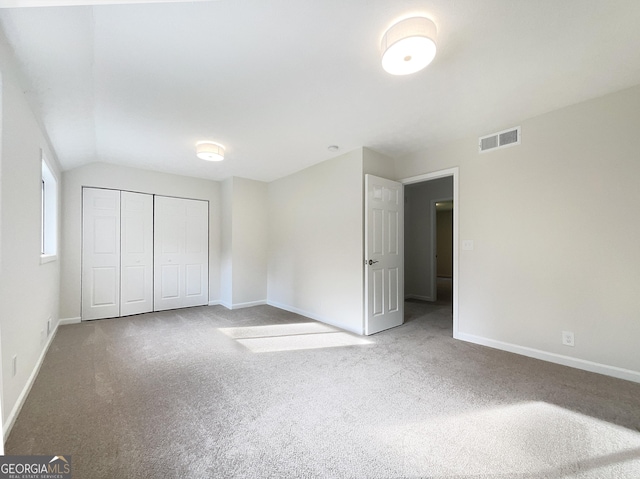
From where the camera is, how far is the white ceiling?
1.52 m

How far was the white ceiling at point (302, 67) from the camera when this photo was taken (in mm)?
1523

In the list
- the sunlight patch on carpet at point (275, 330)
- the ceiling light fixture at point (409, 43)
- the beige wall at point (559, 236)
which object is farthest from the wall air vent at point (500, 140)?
the sunlight patch on carpet at point (275, 330)

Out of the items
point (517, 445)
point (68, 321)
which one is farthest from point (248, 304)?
point (517, 445)

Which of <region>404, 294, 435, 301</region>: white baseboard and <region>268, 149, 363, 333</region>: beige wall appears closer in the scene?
<region>268, 149, 363, 333</region>: beige wall

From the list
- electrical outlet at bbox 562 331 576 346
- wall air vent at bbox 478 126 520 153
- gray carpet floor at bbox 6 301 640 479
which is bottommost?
gray carpet floor at bbox 6 301 640 479

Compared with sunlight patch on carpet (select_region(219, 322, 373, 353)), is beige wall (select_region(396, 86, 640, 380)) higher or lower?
higher

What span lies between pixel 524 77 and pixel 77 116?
4184mm

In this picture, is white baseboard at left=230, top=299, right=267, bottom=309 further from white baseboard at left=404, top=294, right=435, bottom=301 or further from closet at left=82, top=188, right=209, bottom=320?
white baseboard at left=404, top=294, right=435, bottom=301

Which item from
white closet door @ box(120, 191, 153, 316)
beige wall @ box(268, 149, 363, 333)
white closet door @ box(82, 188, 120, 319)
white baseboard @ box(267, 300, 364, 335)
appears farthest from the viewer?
white closet door @ box(120, 191, 153, 316)

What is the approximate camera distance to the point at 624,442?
1.57 metres

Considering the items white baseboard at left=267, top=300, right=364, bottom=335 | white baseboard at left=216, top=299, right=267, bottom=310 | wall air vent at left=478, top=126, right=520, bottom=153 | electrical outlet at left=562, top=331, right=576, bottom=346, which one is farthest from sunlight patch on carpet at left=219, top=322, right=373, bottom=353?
wall air vent at left=478, top=126, right=520, bottom=153

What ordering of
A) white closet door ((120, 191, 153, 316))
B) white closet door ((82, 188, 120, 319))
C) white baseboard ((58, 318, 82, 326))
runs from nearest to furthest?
white baseboard ((58, 318, 82, 326)), white closet door ((82, 188, 120, 319)), white closet door ((120, 191, 153, 316))

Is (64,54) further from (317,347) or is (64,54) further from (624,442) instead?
(624,442)

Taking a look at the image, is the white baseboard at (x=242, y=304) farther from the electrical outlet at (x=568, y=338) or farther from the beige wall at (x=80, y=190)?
the electrical outlet at (x=568, y=338)
